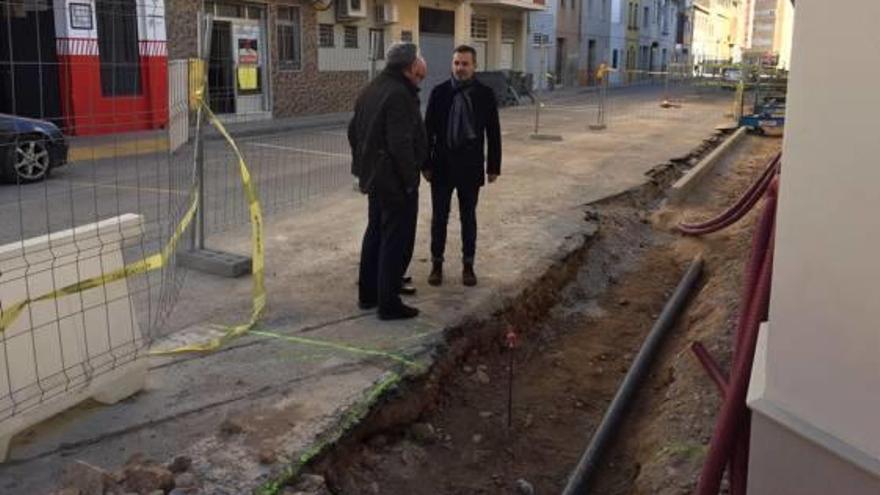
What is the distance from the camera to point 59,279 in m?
3.87

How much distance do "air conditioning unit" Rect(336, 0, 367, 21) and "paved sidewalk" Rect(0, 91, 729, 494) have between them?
15371 mm

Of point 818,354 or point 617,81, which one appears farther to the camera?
point 617,81

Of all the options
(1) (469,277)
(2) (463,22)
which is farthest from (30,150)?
(2) (463,22)

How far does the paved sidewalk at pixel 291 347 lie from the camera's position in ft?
12.5

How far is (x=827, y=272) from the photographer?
2842 mm

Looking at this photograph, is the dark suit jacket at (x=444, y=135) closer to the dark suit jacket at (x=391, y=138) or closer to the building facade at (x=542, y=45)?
the dark suit jacket at (x=391, y=138)

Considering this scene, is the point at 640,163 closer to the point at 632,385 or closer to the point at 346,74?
the point at 632,385

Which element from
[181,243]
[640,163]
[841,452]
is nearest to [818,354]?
[841,452]

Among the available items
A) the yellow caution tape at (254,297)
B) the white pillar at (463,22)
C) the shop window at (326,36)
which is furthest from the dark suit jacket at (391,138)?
the white pillar at (463,22)

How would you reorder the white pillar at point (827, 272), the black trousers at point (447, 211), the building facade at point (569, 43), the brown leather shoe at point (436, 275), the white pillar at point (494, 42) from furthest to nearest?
the building facade at point (569, 43) < the white pillar at point (494, 42) < the brown leather shoe at point (436, 275) < the black trousers at point (447, 211) < the white pillar at point (827, 272)

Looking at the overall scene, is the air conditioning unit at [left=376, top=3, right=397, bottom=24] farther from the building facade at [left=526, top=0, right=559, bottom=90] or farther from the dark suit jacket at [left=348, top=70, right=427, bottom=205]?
the dark suit jacket at [left=348, top=70, right=427, bottom=205]

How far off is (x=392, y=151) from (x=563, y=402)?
1.95m

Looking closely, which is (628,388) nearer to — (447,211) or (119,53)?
(447,211)

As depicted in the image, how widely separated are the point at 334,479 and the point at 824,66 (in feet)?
8.71
